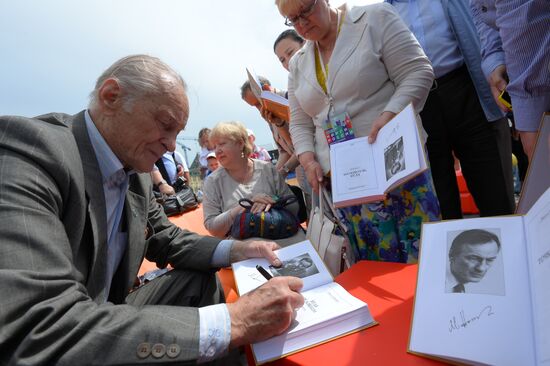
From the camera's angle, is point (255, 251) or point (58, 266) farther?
point (255, 251)

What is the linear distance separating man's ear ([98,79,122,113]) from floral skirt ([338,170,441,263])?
1.05 meters

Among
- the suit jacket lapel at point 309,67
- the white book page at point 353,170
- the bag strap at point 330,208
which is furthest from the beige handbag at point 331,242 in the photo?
the suit jacket lapel at point 309,67

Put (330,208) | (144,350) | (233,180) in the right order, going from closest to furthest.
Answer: (144,350) < (330,208) < (233,180)

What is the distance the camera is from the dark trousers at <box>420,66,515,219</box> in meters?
1.67

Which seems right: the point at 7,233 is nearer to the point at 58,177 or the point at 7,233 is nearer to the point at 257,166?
the point at 58,177

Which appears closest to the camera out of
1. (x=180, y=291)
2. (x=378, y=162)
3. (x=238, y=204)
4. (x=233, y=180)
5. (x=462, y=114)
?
(x=378, y=162)

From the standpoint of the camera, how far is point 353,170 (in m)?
1.34

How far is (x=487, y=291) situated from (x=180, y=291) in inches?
44.8

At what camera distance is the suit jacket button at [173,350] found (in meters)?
0.70

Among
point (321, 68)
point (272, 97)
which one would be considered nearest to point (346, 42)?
point (321, 68)

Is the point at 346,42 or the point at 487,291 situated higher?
the point at 346,42

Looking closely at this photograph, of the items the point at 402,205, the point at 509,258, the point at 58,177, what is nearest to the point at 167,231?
the point at 58,177

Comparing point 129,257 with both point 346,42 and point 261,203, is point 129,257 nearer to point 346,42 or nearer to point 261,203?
point 261,203

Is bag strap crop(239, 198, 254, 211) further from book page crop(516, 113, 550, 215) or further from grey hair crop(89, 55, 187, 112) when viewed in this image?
book page crop(516, 113, 550, 215)
